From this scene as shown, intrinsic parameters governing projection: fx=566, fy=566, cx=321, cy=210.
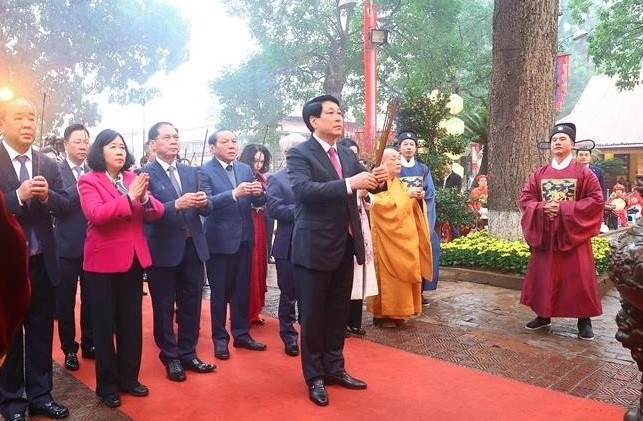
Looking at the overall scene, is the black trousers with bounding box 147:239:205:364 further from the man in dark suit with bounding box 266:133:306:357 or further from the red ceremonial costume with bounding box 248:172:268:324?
the red ceremonial costume with bounding box 248:172:268:324

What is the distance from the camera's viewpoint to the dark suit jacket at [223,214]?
4008 millimetres

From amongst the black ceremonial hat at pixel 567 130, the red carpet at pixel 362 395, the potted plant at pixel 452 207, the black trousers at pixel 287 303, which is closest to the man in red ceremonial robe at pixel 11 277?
the red carpet at pixel 362 395

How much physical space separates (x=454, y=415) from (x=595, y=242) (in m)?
5.08

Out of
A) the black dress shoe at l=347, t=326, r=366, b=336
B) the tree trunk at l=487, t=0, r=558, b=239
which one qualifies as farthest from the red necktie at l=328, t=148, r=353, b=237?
the tree trunk at l=487, t=0, r=558, b=239

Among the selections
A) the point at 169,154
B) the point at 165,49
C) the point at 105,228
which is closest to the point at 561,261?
the point at 169,154

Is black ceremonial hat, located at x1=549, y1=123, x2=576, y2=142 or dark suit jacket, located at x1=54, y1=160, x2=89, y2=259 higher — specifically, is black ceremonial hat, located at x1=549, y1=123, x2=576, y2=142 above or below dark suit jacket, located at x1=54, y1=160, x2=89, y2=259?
above

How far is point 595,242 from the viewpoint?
7.21 m

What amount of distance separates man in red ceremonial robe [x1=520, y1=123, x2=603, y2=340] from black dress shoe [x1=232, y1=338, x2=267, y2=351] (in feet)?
7.29

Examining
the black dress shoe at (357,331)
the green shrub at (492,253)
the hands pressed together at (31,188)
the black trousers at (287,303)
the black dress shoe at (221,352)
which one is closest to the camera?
the hands pressed together at (31,188)

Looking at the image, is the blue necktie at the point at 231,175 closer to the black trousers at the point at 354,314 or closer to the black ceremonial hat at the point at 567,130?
the black trousers at the point at 354,314

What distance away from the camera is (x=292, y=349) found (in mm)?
4152

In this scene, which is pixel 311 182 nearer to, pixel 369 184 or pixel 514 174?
pixel 369 184

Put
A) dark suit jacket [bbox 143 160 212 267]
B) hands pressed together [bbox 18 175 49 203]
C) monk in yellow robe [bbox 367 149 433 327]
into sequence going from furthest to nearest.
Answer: monk in yellow robe [bbox 367 149 433 327]
dark suit jacket [bbox 143 160 212 267]
hands pressed together [bbox 18 175 49 203]

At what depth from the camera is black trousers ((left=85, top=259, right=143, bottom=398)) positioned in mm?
3156
